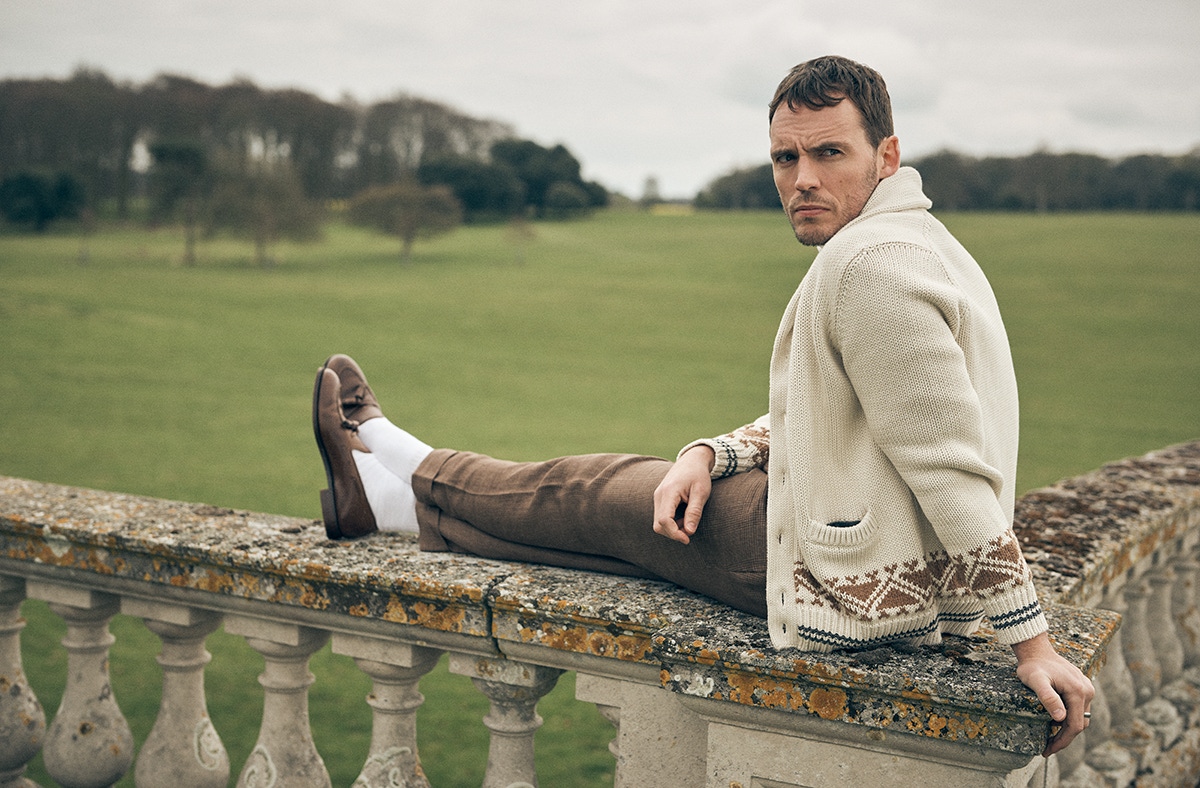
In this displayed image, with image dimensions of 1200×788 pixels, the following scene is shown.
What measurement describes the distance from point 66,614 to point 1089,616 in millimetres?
2193

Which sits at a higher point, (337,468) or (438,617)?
(337,468)

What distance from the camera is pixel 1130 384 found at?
830 inches

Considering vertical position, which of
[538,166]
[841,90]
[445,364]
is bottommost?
[445,364]

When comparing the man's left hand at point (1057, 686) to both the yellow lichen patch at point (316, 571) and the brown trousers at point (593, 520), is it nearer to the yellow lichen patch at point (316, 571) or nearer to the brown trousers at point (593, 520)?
the brown trousers at point (593, 520)

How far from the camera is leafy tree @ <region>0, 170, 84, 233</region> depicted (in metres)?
47.2

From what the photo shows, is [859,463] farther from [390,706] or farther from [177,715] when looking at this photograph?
[177,715]

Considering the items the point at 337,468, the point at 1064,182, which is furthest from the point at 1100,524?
the point at 1064,182

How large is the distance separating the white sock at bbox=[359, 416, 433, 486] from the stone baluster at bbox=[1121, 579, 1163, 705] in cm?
206

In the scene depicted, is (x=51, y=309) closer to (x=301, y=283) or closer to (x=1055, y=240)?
(x=301, y=283)

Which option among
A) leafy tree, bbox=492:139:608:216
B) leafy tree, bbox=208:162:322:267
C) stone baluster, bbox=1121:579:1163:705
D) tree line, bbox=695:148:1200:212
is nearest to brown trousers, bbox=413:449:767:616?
stone baluster, bbox=1121:579:1163:705

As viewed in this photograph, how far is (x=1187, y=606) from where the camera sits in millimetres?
3299

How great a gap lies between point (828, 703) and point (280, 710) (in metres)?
1.20

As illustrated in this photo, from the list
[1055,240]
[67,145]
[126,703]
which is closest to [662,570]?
[126,703]

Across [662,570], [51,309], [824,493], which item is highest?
[824,493]
